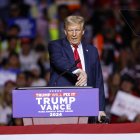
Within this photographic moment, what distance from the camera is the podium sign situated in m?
6.26

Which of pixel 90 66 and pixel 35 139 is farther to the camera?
pixel 90 66

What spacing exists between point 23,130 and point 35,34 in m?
7.44

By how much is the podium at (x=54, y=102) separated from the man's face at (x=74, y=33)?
2.17ft

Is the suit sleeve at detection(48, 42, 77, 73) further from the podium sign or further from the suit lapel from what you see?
the podium sign

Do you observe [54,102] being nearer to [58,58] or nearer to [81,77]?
[81,77]

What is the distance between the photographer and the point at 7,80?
1121 centimetres

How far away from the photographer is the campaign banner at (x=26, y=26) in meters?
13.4

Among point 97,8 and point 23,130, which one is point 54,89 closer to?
point 23,130

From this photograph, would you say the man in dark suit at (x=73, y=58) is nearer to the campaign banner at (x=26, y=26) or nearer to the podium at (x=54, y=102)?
the podium at (x=54, y=102)

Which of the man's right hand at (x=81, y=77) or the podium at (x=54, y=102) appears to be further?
the man's right hand at (x=81, y=77)

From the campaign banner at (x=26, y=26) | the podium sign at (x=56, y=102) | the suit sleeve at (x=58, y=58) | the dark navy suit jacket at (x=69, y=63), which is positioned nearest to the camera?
the podium sign at (x=56, y=102)

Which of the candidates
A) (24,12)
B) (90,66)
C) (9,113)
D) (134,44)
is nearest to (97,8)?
(24,12)

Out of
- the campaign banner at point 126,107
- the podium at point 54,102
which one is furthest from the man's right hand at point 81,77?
the campaign banner at point 126,107

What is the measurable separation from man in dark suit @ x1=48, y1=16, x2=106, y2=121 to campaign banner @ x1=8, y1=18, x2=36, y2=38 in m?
6.45
